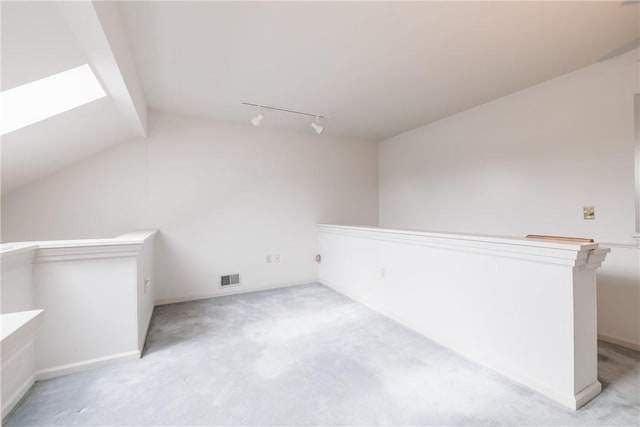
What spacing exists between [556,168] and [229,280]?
403 centimetres

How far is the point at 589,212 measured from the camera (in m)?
2.57

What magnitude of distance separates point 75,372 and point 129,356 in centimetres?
32

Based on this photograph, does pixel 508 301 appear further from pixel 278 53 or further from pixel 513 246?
pixel 278 53

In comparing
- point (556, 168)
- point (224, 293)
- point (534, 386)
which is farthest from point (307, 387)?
point (556, 168)

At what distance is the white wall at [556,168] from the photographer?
240 centimetres

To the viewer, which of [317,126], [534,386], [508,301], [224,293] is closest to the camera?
[534,386]

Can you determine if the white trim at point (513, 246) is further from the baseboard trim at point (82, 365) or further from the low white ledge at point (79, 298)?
the baseboard trim at point (82, 365)

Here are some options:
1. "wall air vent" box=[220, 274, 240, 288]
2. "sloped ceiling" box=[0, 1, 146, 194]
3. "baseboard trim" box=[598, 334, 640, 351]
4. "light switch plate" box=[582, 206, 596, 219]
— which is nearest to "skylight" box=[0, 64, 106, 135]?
"sloped ceiling" box=[0, 1, 146, 194]

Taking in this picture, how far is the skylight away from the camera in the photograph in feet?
6.26

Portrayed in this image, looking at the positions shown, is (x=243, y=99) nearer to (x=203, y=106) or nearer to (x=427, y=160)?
(x=203, y=106)

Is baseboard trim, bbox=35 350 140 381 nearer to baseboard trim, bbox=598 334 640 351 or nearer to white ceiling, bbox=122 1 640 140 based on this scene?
white ceiling, bbox=122 1 640 140

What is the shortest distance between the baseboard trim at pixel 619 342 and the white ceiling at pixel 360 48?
2476 millimetres

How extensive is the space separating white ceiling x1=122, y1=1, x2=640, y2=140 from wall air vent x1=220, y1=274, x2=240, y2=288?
2245 mm

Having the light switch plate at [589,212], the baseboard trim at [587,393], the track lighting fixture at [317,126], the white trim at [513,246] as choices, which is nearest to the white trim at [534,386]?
the baseboard trim at [587,393]
